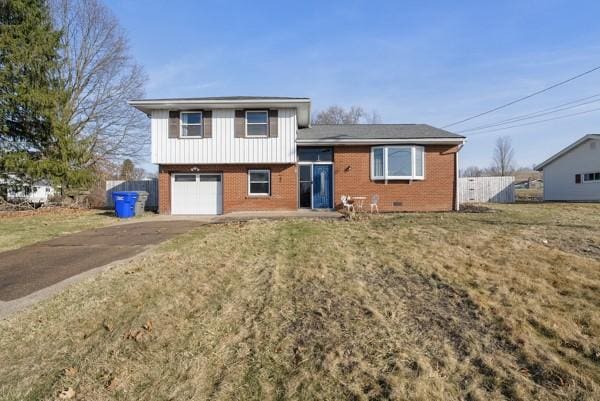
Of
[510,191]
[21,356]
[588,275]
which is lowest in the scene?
[21,356]

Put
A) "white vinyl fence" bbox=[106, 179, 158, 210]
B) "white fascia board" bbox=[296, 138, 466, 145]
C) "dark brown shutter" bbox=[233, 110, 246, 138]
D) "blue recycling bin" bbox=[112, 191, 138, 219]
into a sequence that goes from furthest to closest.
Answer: "white vinyl fence" bbox=[106, 179, 158, 210] → "dark brown shutter" bbox=[233, 110, 246, 138] → "white fascia board" bbox=[296, 138, 466, 145] → "blue recycling bin" bbox=[112, 191, 138, 219]

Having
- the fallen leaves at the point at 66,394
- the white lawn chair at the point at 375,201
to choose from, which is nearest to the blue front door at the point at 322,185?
the white lawn chair at the point at 375,201

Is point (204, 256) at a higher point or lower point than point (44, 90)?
lower

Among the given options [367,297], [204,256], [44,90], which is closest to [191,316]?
[367,297]

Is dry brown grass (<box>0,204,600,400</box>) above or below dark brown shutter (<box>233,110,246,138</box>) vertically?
below

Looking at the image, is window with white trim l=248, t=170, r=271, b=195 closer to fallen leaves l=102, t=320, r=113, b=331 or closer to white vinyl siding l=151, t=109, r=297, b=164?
white vinyl siding l=151, t=109, r=297, b=164

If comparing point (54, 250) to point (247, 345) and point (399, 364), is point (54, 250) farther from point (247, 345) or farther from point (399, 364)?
point (399, 364)

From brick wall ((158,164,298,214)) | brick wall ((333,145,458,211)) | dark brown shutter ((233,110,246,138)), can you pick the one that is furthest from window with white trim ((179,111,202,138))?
brick wall ((333,145,458,211))

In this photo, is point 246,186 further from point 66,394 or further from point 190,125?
point 66,394

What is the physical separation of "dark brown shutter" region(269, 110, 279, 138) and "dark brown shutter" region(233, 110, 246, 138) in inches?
47.5

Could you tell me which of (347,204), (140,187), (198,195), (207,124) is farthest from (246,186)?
(140,187)

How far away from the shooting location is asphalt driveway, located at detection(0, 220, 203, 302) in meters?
5.54

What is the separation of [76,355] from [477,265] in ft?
19.0

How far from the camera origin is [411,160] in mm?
14906
